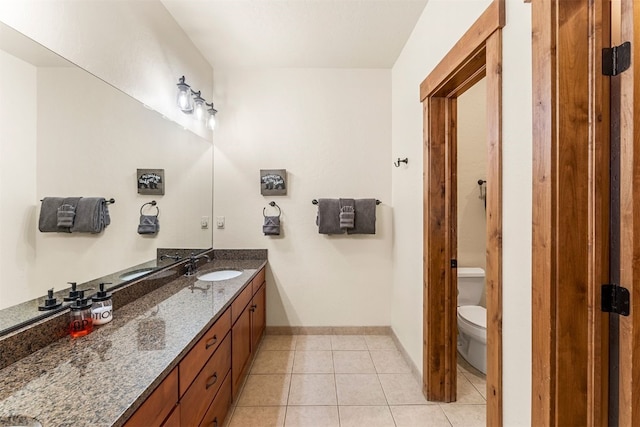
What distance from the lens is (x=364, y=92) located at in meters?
2.95

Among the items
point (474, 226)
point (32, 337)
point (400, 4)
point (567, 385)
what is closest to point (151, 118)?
point (32, 337)

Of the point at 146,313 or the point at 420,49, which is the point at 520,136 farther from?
the point at 146,313

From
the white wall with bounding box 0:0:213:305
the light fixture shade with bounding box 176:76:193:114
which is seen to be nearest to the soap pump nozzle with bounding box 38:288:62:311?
the white wall with bounding box 0:0:213:305

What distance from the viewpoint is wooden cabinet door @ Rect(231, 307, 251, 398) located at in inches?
74.0

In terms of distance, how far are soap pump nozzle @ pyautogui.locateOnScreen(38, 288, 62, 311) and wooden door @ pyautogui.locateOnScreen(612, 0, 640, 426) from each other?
2.04 meters

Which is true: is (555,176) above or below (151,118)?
below

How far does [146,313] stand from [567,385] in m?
1.77

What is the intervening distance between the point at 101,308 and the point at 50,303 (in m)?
0.18

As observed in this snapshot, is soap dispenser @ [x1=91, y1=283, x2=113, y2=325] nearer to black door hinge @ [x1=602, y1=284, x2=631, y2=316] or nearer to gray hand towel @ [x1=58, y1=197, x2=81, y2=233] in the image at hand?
gray hand towel @ [x1=58, y1=197, x2=81, y2=233]

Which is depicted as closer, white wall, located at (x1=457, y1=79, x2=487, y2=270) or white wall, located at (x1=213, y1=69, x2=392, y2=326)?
white wall, located at (x1=457, y1=79, x2=487, y2=270)

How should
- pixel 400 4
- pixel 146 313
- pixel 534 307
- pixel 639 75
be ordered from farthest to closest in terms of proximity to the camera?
pixel 400 4, pixel 146 313, pixel 534 307, pixel 639 75

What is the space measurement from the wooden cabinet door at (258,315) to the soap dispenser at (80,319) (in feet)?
4.00

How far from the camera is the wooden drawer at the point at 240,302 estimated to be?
188 cm

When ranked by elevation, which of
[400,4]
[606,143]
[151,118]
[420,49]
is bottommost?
[606,143]
